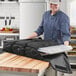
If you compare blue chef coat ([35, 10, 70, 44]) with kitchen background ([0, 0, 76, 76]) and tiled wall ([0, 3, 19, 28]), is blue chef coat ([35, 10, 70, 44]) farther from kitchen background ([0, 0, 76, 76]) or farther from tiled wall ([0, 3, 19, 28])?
tiled wall ([0, 3, 19, 28])

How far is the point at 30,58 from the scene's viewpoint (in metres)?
2.09

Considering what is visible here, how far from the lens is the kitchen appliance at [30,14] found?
4.72 m

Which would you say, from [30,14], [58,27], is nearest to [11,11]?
[30,14]

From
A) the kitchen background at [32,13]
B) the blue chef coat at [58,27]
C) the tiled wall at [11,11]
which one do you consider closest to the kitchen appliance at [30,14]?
the kitchen background at [32,13]

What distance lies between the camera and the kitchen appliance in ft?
15.5

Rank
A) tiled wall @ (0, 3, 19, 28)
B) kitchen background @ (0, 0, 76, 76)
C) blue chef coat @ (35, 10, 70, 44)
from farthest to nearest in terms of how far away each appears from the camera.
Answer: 1. tiled wall @ (0, 3, 19, 28)
2. kitchen background @ (0, 0, 76, 76)
3. blue chef coat @ (35, 10, 70, 44)

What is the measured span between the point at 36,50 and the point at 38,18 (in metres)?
2.78

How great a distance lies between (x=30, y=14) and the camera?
15.7 ft

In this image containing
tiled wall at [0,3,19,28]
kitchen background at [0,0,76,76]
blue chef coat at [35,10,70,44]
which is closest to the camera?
blue chef coat at [35,10,70,44]

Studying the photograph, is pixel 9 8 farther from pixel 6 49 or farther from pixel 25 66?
pixel 25 66

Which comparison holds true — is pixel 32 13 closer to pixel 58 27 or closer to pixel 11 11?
pixel 11 11

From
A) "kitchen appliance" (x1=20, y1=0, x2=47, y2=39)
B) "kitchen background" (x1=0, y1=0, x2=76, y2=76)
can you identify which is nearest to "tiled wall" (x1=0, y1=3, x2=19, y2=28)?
"kitchen background" (x1=0, y1=0, x2=76, y2=76)

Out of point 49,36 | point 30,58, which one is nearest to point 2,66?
point 30,58

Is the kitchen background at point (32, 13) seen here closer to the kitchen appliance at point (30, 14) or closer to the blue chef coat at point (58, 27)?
the kitchen appliance at point (30, 14)
